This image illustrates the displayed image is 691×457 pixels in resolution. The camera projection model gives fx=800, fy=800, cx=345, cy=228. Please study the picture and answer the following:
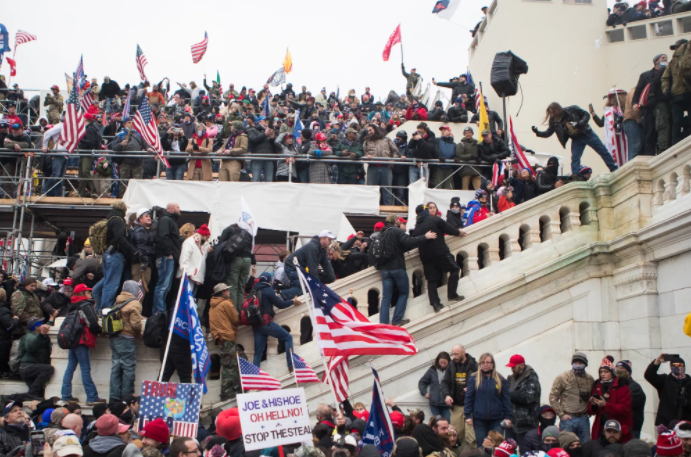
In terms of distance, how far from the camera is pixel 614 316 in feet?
37.9

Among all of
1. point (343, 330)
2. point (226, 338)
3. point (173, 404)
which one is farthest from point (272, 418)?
point (226, 338)

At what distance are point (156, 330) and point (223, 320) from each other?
0.97 meters

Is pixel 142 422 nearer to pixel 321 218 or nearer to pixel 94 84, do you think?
pixel 321 218

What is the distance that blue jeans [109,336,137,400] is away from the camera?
1128 centimetres

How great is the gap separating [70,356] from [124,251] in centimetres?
179

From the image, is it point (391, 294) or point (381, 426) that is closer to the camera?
point (381, 426)

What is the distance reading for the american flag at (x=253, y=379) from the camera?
10.1 metres

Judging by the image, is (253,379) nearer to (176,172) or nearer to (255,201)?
(255,201)

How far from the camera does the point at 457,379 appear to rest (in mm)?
10398

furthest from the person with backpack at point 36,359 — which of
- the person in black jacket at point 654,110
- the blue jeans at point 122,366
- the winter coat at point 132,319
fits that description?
the person in black jacket at point 654,110

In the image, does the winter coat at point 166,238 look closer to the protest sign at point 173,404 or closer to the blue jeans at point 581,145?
the protest sign at point 173,404

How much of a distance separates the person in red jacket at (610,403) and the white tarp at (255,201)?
8575mm

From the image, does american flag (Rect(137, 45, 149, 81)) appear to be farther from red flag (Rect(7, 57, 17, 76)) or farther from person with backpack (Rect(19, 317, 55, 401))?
person with backpack (Rect(19, 317, 55, 401))

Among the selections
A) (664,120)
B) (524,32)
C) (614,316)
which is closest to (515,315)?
(614,316)
